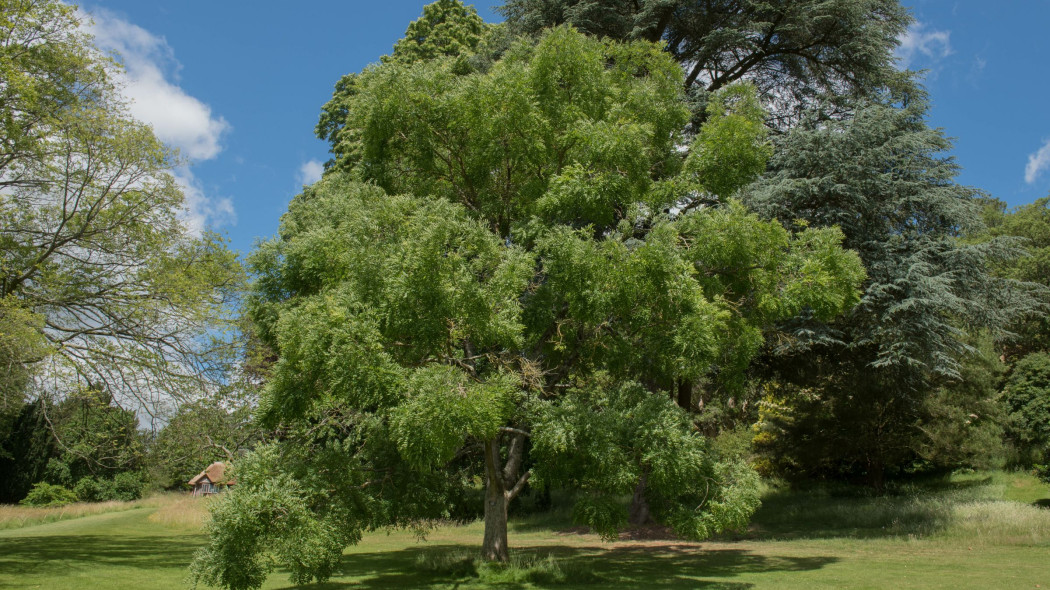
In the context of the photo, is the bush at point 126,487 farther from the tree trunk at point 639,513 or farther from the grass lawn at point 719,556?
the tree trunk at point 639,513

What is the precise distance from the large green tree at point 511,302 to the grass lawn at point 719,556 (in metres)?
1.41

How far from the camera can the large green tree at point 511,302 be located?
27.9 ft

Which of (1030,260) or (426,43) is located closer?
(426,43)

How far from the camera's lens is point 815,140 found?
16062 mm

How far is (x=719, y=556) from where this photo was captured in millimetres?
14523

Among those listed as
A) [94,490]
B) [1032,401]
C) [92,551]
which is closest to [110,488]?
[94,490]

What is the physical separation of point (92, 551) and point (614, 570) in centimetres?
1192

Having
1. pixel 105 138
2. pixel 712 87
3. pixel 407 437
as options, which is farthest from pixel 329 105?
pixel 407 437

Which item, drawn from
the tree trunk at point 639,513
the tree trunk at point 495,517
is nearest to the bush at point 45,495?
the tree trunk at point 639,513

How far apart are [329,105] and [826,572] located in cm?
2545

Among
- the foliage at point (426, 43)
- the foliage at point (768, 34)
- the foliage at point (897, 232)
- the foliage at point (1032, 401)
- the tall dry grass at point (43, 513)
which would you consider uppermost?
the foliage at point (426, 43)

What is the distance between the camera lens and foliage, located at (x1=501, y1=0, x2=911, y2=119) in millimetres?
17000

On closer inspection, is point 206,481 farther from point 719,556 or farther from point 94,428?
point 719,556

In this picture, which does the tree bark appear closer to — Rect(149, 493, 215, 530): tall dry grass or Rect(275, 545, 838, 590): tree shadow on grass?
Rect(275, 545, 838, 590): tree shadow on grass
